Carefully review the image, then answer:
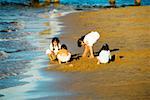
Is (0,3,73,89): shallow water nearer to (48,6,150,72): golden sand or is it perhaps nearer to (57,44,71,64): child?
(57,44,71,64): child

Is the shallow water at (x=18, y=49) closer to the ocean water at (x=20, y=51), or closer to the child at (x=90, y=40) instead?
the ocean water at (x=20, y=51)

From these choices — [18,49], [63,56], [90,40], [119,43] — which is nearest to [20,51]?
[18,49]

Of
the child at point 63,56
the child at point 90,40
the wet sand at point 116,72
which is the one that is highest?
the child at point 90,40

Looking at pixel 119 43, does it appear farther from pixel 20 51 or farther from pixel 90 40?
pixel 90 40

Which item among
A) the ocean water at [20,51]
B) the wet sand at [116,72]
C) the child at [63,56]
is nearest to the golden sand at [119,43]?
the wet sand at [116,72]

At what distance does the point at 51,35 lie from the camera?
2059 cm

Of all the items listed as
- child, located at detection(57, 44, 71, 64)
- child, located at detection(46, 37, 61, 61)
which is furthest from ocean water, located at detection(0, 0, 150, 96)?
child, located at detection(57, 44, 71, 64)

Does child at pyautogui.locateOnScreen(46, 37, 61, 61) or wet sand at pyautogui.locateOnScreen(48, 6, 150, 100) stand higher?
child at pyautogui.locateOnScreen(46, 37, 61, 61)

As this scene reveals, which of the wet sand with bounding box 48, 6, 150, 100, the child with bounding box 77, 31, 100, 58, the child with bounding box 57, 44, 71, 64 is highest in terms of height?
the child with bounding box 77, 31, 100, 58

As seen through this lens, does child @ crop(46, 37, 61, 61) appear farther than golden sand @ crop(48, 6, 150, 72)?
Yes

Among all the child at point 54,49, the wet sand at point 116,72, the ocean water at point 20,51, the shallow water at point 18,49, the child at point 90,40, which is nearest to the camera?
the wet sand at point 116,72

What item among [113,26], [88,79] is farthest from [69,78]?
[113,26]

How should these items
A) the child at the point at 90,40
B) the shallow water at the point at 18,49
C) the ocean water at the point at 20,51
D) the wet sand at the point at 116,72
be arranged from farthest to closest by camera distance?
the child at the point at 90,40, the shallow water at the point at 18,49, the ocean water at the point at 20,51, the wet sand at the point at 116,72

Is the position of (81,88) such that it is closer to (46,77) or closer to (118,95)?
(118,95)
